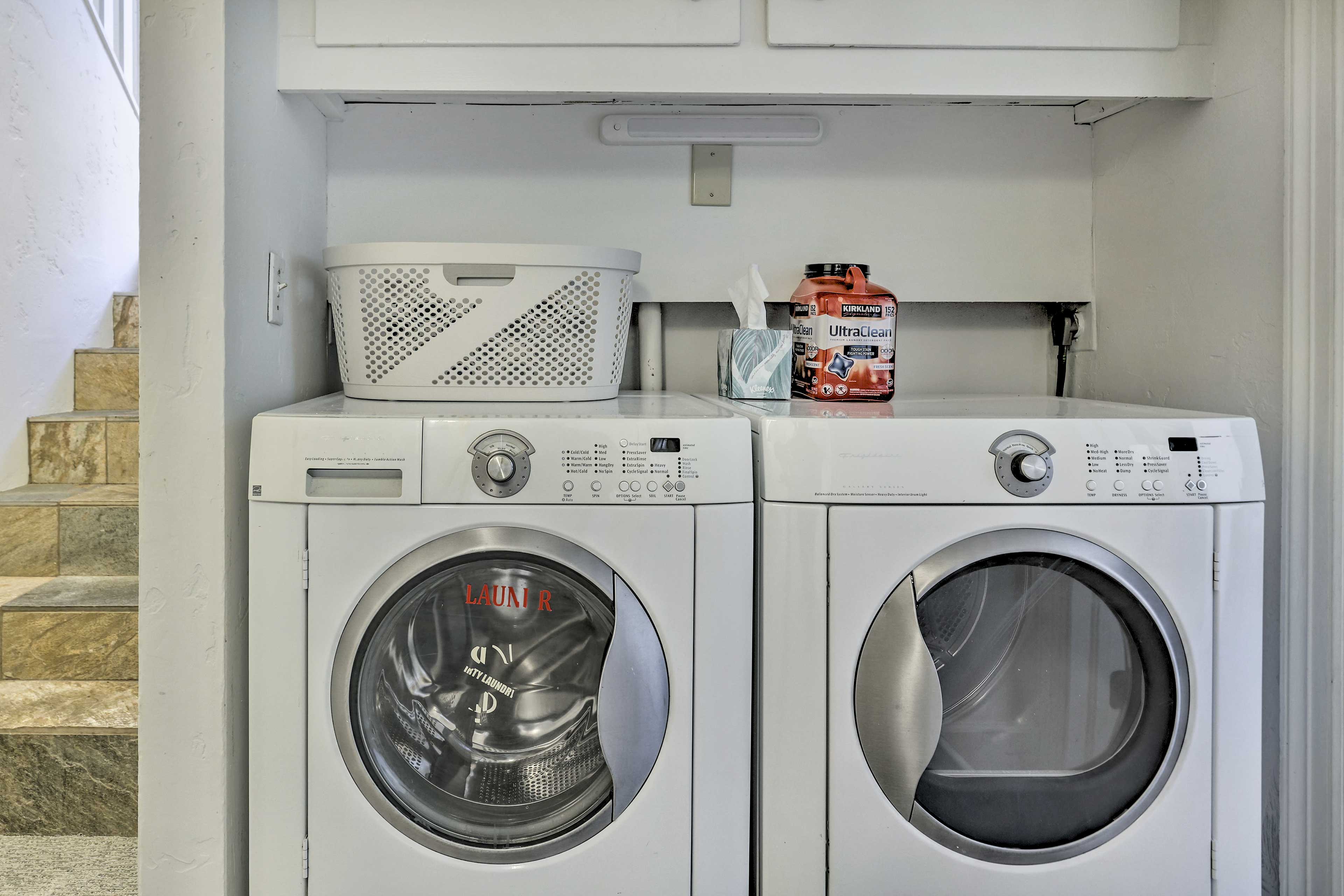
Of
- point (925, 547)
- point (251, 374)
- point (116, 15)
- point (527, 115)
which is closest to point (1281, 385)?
point (925, 547)

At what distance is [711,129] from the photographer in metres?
1.67

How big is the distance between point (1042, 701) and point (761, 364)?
2.17 ft

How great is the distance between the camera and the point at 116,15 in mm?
2928

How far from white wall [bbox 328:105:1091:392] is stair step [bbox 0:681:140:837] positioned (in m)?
1.01

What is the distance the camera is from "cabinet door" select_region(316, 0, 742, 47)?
4.48ft

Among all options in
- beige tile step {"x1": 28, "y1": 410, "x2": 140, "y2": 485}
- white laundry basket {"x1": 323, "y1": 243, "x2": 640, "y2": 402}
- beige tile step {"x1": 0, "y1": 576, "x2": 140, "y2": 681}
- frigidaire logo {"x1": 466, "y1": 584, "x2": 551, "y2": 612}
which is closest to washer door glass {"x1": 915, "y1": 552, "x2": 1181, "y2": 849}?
frigidaire logo {"x1": 466, "y1": 584, "x2": 551, "y2": 612}

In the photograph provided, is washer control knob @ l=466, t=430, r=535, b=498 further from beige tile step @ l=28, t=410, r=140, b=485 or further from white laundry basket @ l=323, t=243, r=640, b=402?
beige tile step @ l=28, t=410, r=140, b=485

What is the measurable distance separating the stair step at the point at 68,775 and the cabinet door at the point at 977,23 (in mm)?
1648

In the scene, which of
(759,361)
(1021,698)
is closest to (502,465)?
(759,361)

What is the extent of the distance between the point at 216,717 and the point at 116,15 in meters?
2.87

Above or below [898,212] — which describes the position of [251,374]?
below

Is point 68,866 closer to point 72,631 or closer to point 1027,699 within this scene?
point 72,631

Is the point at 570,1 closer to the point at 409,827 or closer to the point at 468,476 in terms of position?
the point at 468,476

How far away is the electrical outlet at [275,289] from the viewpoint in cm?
131
